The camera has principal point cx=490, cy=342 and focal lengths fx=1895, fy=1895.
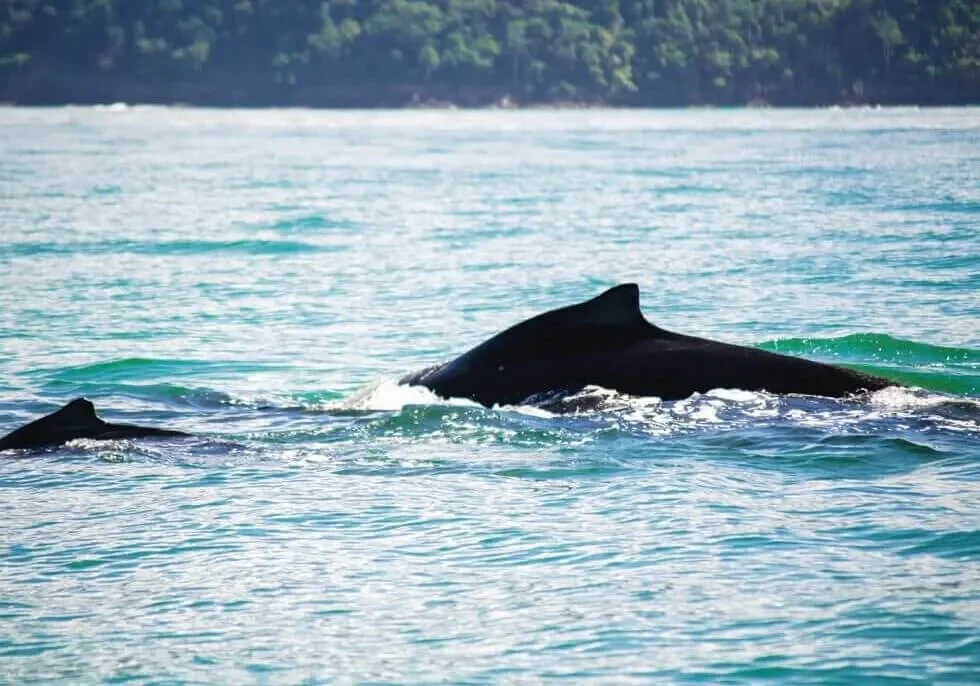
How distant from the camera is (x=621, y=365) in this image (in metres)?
12.4

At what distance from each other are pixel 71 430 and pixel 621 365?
11.8 feet

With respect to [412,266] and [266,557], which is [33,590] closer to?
[266,557]

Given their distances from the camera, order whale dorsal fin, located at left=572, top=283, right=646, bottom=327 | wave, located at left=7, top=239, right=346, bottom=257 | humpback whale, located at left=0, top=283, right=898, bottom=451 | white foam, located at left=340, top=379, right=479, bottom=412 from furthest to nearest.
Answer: wave, located at left=7, top=239, right=346, bottom=257 → white foam, located at left=340, top=379, right=479, bottom=412 → humpback whale, located at left=0, top=283, right=898, bottom=451 → whale dorsal fin, located at left=572, top=283, right=646, bottom=327

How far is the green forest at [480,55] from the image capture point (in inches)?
6658

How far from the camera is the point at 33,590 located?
8.89m

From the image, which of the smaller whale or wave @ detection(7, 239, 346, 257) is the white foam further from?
wave @ detection(7, 239, 346, 257)

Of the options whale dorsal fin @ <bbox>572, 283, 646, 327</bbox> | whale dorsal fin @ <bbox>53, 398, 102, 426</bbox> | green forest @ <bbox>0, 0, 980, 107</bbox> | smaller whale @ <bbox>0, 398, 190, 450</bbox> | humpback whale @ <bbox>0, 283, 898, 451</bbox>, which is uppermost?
green forest @ <bbox>0, 0, 980, 107</bbox>

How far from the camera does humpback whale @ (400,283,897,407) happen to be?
12.3 metres

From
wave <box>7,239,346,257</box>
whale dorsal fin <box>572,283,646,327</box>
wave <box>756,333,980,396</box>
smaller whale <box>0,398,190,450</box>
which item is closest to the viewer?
whale dorsal fin <box>572,283,646,327</box>

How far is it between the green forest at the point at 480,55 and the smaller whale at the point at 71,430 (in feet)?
515

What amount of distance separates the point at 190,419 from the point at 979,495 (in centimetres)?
599

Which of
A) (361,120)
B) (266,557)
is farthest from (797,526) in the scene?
(361,120)

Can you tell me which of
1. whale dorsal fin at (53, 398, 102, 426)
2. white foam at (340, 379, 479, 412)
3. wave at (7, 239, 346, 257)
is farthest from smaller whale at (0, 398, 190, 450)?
→ wave at (7, 239, 346, 257)

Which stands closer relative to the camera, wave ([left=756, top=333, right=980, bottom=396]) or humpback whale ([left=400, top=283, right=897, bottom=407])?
humpback whale ([left=400, top=283, right=897, bottom=407])
